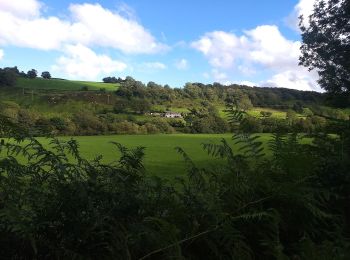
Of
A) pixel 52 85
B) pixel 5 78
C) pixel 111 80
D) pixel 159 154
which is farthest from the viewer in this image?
pixel 111 80

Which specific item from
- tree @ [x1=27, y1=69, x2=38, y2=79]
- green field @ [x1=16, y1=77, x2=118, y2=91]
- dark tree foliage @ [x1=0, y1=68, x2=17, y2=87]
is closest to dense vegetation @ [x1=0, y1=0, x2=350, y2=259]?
dark tree foliage @ [x1=0, y1=68, x2=17, y2=87]

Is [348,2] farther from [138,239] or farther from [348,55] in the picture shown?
[138,239]

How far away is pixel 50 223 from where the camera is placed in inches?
90.7

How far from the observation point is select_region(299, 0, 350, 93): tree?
A: 94.5 feet

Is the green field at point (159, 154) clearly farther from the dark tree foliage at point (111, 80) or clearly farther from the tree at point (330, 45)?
the dark tree foliage at point (111, 80)

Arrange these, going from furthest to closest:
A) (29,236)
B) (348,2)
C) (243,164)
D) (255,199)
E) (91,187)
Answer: (348,2) → (243,164) → (255,199) → (91,187) → (29,236)

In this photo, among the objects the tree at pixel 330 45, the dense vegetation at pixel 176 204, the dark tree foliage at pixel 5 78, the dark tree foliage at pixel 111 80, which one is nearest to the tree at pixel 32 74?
the dark tree foliage at pixel 111 80

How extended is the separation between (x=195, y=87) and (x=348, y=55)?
103942 millimetres

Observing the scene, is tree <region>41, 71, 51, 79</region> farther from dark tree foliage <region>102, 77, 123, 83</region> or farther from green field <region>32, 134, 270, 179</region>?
green field <region>32, 134, 270, 179</region>

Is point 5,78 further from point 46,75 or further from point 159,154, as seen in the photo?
point 46,75

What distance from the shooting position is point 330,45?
97.0 ft

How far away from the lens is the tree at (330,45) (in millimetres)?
28805

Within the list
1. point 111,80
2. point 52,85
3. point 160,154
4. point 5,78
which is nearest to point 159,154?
point 160,154

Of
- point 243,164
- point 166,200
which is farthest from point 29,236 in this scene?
point 243,164
